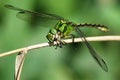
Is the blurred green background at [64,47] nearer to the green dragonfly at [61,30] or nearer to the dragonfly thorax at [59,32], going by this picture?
the green dragonfly at [61,30]

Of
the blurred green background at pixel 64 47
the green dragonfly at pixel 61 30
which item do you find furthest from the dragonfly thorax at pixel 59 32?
the blurred green background at pixel 64 47

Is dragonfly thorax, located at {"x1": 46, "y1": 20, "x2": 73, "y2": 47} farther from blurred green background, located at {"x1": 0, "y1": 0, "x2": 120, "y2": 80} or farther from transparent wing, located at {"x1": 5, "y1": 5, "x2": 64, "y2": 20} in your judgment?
blurred green background, located at {"x1": 0, "y1": 0, "x2": 120, "y2": 80}

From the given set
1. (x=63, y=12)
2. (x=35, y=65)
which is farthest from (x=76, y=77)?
(x=63, y=12)

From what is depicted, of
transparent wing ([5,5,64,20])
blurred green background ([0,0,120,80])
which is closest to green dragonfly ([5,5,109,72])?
transparent wing ([5,5,64,20])

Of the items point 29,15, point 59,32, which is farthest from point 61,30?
point 29,15

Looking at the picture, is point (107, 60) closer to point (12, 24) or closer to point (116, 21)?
point (116, 21)
